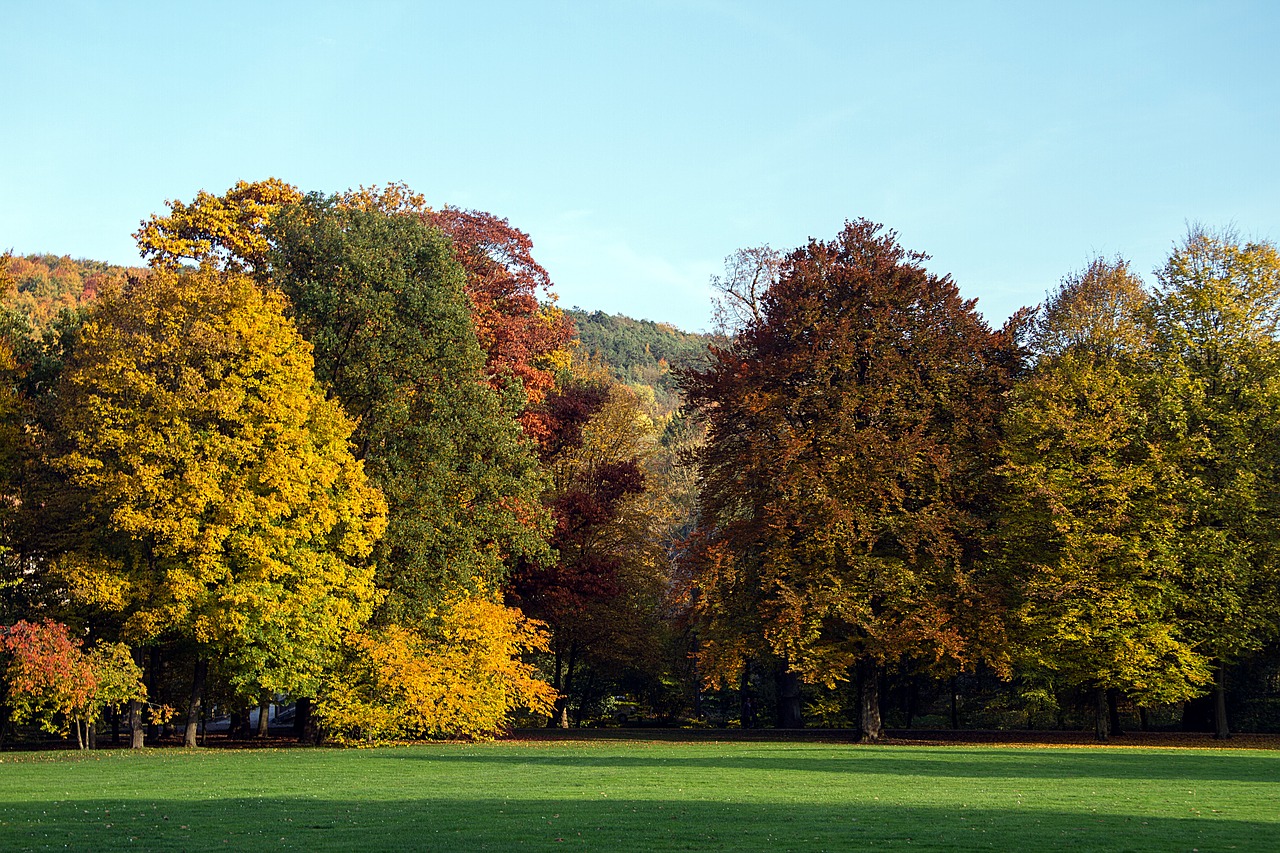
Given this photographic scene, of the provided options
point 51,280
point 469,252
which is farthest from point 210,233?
point 51,280

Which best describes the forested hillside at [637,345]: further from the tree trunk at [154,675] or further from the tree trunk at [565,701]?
the tree trunk at [154,675]

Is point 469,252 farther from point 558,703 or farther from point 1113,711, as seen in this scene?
point 1113,711

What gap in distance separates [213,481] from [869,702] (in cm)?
2133

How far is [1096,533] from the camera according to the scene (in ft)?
119

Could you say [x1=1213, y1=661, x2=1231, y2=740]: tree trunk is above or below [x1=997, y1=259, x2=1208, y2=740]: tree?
below

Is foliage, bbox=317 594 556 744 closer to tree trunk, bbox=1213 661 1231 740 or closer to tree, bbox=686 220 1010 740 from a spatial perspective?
tree, bbox=686 220 1010 740

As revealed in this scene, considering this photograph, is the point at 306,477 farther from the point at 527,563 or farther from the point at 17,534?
the point at 527,563

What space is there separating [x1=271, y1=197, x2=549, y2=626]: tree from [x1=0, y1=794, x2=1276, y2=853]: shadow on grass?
19170mm

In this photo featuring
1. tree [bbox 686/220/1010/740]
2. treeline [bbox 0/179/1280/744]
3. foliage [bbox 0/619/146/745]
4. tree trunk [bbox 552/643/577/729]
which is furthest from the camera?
tree trunk [bbox 552/643/577/729]

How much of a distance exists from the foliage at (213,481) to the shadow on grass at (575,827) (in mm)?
→ 15437

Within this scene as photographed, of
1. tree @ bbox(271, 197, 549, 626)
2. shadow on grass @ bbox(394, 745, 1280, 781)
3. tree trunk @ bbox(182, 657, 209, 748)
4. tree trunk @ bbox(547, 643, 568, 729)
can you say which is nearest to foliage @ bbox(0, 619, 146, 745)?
tree trunk @ bbox(182, 657, 209, 748)

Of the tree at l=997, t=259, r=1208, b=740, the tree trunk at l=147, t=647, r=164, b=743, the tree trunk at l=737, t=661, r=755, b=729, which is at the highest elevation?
the tree at l=997, t=259, r=1208, b=740

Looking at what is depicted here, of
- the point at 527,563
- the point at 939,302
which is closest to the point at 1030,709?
the point at 939,302

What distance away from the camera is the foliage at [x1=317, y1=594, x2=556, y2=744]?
34.8 m
